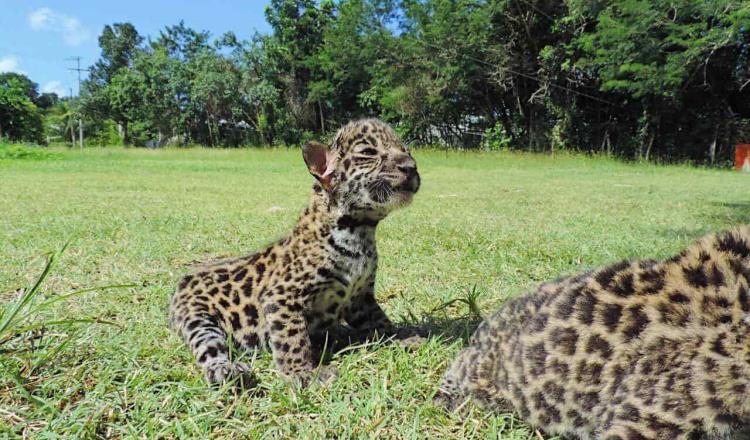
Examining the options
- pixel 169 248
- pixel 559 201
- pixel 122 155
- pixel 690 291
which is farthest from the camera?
pixel 122 155

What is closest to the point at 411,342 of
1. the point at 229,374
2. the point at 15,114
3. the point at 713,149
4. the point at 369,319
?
the point at 369,319

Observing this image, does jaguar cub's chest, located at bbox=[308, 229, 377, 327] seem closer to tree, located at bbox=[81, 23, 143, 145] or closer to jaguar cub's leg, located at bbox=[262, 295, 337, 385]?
jaguar cub's leg, located at bbox=[262, 295, 337, 385]

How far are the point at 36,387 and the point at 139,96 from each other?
2124 inches

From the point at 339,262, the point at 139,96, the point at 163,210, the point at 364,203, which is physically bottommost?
the point at 163,210

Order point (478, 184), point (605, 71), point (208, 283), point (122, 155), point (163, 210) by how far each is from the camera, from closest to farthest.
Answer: point (208, 283) → point (163, 210) → point (478, 184) → point (605, 71) → point (122, 155)

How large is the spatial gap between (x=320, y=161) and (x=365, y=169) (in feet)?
0.96

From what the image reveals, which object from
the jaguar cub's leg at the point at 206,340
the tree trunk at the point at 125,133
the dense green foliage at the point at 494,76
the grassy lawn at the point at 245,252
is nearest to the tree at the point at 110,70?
the tree trunk at the point at 125,133

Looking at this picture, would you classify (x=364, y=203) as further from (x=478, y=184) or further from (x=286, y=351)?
(x=478, y=184)

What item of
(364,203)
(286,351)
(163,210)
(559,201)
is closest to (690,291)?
(364,203)

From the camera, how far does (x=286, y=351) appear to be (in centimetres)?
292

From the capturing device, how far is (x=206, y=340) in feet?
9.59

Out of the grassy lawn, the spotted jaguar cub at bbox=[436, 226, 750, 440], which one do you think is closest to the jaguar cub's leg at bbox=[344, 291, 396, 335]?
the grassy lawn

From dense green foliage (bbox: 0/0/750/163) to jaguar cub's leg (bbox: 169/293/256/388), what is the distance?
66.5 feet

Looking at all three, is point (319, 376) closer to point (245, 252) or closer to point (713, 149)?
point (245, 252)
